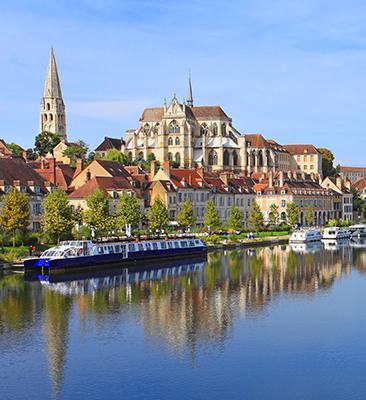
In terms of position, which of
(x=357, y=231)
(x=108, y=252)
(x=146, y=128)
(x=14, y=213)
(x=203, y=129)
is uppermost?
(x=146, y=128)

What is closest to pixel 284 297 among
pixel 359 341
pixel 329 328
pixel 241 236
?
pixel 329 328

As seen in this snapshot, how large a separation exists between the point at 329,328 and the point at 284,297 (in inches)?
385

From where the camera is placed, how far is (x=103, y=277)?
5375cm

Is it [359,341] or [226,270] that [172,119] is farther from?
[359,341]

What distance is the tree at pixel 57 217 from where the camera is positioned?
2506 inches

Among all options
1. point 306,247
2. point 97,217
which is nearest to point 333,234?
point 306,247

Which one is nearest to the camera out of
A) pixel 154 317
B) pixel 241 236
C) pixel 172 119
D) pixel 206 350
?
pixel 206 350

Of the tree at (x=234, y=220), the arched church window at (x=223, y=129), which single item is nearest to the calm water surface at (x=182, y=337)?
the tree at (x=234, y=220)

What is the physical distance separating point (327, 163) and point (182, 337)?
157 m

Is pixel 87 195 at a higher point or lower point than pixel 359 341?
higher

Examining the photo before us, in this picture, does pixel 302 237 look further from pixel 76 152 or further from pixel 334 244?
pixel 76 152

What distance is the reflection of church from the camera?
500 ft

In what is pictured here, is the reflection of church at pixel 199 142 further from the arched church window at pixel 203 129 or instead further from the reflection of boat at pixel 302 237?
the reflection of boat at pixel 302 237

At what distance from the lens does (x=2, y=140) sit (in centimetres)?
12075
